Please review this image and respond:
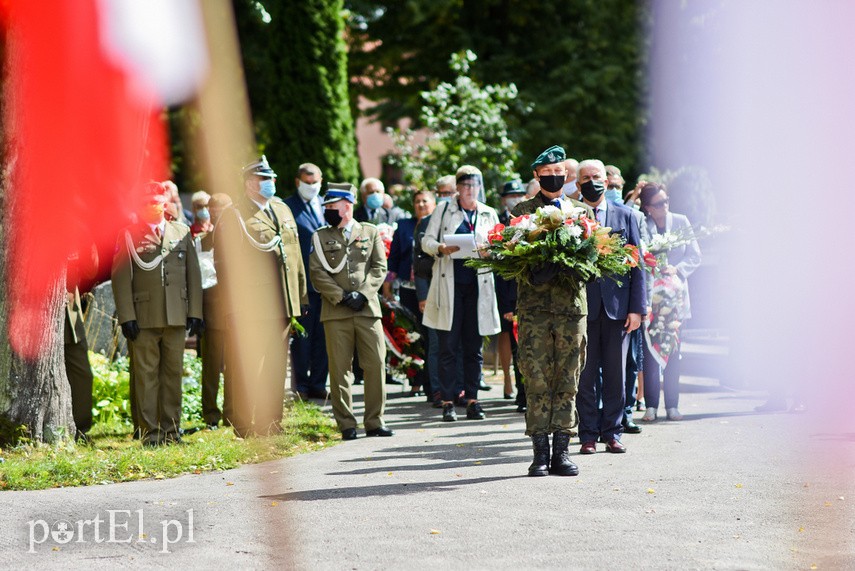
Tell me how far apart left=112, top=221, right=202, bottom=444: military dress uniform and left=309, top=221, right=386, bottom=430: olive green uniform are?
3.62ft

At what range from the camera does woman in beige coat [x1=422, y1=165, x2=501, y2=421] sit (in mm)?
12180

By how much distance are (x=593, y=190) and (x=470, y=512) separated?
3.28 metres

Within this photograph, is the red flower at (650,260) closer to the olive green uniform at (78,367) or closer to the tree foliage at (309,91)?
the olive green uniform at (78,367)

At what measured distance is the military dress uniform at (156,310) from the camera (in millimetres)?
10469

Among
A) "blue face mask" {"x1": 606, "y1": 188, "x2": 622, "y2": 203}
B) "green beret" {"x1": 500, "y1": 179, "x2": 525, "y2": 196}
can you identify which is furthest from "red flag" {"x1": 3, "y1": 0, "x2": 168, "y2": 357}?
"blue face mask" {"x1": 606, "y1": 188, "x2": 622, "y2": 203}

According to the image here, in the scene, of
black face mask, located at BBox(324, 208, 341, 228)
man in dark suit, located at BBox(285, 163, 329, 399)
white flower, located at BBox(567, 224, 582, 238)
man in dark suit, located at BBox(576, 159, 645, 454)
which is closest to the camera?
white flower, located at BBox(567, 224, 582, 238)

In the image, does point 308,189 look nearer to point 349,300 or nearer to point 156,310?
point 349,300

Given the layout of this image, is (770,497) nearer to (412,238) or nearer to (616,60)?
(412,238)

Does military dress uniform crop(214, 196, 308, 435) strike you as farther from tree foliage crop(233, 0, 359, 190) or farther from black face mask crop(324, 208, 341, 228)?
tree foliage crop(233, 0, 359, 190)

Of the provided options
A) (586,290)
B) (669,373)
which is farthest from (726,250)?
(586,290)

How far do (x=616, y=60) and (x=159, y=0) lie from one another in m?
14.2

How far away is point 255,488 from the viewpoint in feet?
27.1

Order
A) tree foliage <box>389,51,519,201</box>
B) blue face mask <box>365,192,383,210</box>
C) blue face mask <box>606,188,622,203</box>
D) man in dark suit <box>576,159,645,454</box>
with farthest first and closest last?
tree foliage <box>389,51,519,201</box> < blue face mask <box>365,192,383,210</box> < blue face mask <box>606,188,622,203</box> < man in dark suit <box>576,159,645,454</box>

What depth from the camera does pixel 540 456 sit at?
8703mm
